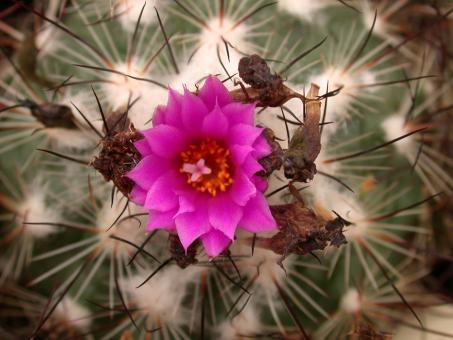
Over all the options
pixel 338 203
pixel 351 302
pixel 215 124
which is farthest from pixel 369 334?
pixel 215 124

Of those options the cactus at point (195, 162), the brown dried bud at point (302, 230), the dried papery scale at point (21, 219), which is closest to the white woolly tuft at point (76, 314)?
the cactus at point (195, 162)

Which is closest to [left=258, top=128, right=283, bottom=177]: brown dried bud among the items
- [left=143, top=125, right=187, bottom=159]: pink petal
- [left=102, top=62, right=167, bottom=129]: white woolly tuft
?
[left=143, top=125, right=187, bottom=159]: pink petal

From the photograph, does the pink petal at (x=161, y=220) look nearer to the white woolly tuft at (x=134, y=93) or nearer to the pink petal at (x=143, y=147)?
the pink petal at (x=143, y=147)

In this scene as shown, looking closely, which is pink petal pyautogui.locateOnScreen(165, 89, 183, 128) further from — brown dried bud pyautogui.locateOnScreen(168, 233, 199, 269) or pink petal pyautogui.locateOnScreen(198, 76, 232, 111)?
brown dried bud pyautogui.locateOnScreen(168, 233, 199, 269)

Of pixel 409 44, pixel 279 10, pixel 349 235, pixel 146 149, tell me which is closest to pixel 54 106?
pixel 146 149

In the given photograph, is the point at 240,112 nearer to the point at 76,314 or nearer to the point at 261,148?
the point at 261,148
